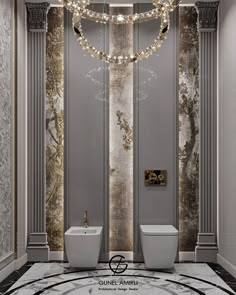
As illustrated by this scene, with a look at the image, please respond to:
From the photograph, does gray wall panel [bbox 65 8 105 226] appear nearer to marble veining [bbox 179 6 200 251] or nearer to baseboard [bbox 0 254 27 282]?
baseboard [bbox 0 254 27 282]

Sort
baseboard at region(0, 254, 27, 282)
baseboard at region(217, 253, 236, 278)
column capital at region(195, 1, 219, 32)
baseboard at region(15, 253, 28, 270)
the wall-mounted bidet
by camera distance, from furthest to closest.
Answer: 1. column capital at region(195, 1, 219, 32)
2. baseboard at region(15, 253, 28, 270)
3. the wall-mounted bidet
4. baseboard at region(217, 253, 236, 278)
5. baseboard at region(0, 254, 27, 282)

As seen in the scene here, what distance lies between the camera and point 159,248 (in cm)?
444

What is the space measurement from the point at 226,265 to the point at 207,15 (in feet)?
9.10

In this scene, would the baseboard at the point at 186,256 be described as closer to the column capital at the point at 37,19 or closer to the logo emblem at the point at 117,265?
the logo emblem at the point at 117,265

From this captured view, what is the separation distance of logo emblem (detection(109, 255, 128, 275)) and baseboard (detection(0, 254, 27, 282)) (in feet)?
3.12

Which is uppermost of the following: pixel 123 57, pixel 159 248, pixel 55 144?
pixel 123 57

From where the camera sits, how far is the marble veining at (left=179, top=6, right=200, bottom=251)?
518 cm

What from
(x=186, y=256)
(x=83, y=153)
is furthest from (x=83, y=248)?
(x=186, y=256)

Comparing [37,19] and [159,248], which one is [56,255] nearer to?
[159,248]

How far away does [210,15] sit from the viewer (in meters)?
5.05

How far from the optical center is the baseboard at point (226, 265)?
4.28 meters

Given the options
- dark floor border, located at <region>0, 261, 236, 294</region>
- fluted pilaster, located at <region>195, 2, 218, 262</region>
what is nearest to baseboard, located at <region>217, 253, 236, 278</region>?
dark floor border, located at <region>0, 261, 236, 294</region>

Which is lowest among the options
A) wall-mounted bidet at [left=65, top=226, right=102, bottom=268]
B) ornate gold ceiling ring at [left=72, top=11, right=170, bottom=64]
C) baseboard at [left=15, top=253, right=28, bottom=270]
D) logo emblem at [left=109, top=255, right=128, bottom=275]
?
logo emblem at [left=109, top=255, right=128, bottom=275]

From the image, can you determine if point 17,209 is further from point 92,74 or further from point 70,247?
point 92,74
